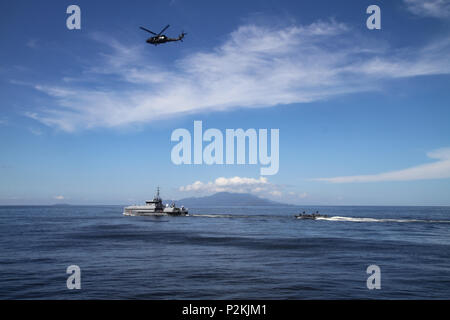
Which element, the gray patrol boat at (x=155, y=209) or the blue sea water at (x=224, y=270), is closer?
the blue sea water at (x=224, y=270)

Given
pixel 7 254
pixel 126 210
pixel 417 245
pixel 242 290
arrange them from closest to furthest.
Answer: pixel 242 290, pixel 7 254, pixel 417 245, pixel 126 210

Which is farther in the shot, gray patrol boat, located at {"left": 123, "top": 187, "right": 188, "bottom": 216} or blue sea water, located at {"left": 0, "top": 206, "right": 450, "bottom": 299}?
gray patrol boat, located at {"left": 123, "top": 187, "right": 188, "bottom": 216}

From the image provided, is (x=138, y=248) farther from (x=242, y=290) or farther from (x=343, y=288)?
(x=343, y=288)

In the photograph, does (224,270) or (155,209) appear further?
(155,209)

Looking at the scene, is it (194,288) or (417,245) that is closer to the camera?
(194,288)

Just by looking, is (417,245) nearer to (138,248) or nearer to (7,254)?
(138,248)
